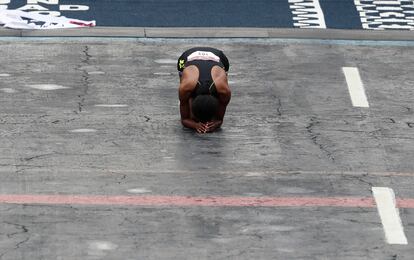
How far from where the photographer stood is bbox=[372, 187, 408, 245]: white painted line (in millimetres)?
13164

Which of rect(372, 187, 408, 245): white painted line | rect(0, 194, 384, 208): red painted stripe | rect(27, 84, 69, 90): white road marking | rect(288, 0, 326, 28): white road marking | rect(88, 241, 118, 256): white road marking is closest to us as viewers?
rect(88, 241, 118, 256): white road marking

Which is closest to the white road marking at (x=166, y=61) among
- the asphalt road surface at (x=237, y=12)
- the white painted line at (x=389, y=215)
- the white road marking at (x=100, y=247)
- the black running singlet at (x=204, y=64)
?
the asphalt road surface at (x=237, y=12)

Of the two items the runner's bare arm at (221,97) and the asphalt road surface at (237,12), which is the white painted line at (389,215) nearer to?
the runner's bare arm at (221,97)

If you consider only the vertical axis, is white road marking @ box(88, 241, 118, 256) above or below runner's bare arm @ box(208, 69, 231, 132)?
above

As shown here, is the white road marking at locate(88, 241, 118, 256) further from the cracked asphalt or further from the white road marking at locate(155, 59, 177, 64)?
the white road marking at locate(155, 59, 177, 64)

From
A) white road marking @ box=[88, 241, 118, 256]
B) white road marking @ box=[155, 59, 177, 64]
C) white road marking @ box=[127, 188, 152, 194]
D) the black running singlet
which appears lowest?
white road marking @ box=[155, 59, 177, 64]

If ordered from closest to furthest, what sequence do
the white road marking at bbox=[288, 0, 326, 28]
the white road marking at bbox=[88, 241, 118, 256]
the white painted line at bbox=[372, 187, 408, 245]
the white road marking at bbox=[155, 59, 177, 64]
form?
the white road marking at bbox=[88, 241, 118, 256] < the white painted line at bbox=[372, 187, 408, 245] < the white road marking at bbox=[155, 59, 177, 64] < the white road marking at bbox=[288, 0, 326, 28]

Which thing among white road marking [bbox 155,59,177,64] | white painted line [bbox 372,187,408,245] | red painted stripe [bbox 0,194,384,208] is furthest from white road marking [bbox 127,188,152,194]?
white road marking [bbox 155,59,177,64]

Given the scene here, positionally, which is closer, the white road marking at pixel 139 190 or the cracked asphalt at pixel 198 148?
the cracked asphalt at pixel 198 148

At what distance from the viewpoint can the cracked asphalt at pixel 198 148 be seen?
13.0 meters

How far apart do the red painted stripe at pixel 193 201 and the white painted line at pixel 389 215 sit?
11cm

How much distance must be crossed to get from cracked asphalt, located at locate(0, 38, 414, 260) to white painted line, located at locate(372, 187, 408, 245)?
0.26 ft

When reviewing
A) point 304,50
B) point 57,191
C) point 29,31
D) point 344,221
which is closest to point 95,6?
point 29,31

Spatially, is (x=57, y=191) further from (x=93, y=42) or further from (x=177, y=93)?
(x=93, y=42)
